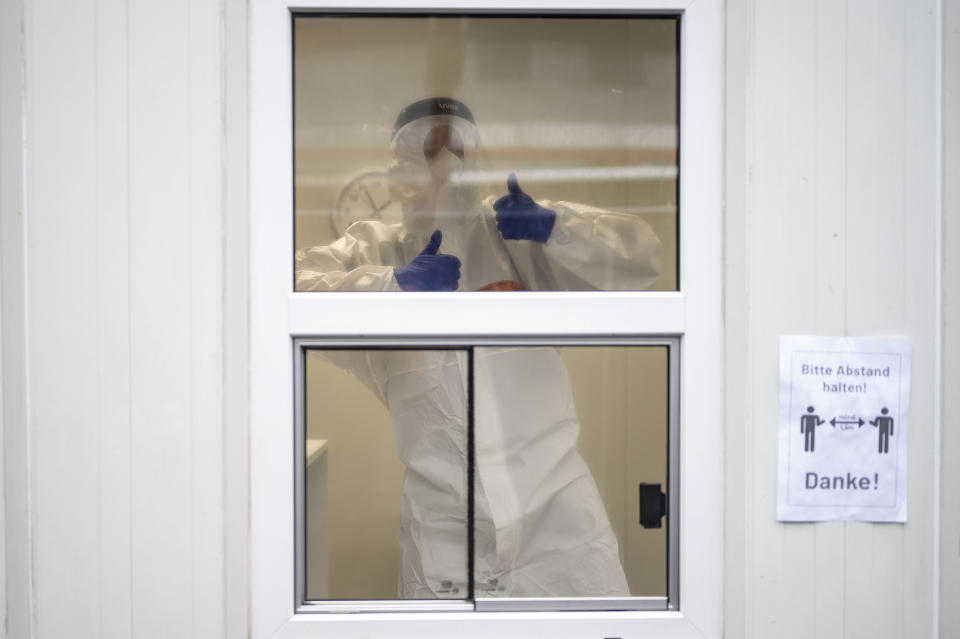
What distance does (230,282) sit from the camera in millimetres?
830

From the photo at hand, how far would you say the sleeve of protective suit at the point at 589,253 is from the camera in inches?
34.8

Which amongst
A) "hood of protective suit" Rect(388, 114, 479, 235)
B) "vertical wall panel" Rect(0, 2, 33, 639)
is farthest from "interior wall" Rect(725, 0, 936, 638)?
"vertical wall panel" Rect(0, 2, 33, 639)

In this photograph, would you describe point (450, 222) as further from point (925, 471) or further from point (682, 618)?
point (925, 471)

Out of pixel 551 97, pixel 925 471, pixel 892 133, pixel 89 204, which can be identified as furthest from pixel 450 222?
pixel 925 471

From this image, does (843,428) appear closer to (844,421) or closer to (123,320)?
(844,421)

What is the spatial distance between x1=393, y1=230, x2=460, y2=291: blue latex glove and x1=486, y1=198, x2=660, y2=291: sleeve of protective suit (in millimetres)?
99

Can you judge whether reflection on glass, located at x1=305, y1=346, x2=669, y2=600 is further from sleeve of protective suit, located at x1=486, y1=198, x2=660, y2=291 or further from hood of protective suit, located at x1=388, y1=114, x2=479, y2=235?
hood of protective suit, located at x1=388, y1=114, x2=479, y2=235

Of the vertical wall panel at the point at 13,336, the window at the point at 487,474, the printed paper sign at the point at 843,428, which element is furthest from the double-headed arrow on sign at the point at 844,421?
the vertical wall panel at the point at 13,336

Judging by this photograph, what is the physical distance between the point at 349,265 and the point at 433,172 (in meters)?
0.20

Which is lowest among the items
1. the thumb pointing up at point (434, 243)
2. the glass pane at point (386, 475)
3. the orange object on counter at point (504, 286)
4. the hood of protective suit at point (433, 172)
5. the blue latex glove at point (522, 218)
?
the glass pane at point (386, 475)

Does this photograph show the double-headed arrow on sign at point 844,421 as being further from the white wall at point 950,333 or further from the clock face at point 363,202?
the clock face at point 363,202

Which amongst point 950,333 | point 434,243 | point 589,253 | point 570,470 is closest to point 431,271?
point 434,243

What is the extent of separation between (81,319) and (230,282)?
23cm

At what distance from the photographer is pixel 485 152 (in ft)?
2.91
